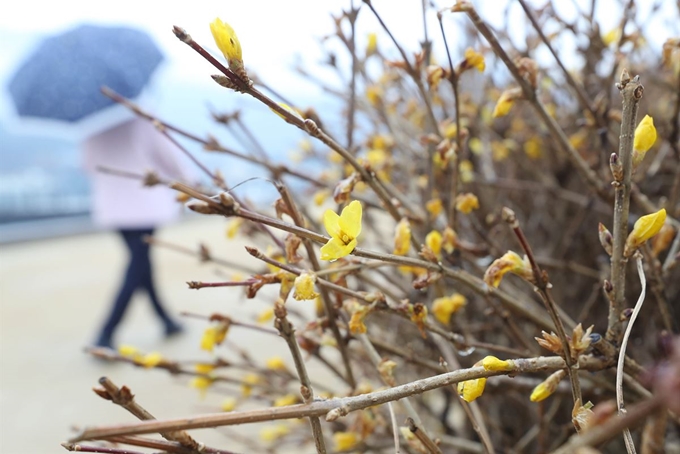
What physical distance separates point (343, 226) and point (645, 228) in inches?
8.9

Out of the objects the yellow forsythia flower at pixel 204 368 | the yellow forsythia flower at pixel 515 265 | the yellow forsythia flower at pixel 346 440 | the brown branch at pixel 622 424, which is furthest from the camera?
the yellow forsythia flower at pixel 204 368

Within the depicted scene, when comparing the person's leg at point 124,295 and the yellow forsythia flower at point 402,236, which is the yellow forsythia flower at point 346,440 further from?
the person's leg at point 124,295

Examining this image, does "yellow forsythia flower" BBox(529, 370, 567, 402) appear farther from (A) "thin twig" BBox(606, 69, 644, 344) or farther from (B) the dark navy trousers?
(B) the dark navy trousers

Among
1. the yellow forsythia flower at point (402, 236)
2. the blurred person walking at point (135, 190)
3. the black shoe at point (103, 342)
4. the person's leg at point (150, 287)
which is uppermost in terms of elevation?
the blurred person walking at point (135, 190)

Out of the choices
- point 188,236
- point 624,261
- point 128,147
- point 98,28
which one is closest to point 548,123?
point 624,261

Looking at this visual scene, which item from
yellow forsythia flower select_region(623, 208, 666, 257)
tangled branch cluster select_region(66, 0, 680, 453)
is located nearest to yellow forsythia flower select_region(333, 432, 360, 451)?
tangled branch cluster select_region(66, 0, 680, 453)

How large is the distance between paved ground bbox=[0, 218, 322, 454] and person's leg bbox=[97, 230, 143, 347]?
9 cm

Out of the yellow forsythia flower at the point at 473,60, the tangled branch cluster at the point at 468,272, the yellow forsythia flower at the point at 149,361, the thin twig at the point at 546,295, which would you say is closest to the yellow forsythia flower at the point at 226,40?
the tangled branch cluster at the point at 468,272

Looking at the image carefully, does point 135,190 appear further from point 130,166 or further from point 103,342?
point 103,342

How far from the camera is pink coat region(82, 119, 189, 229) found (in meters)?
2.22

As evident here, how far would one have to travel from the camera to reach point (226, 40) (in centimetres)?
40

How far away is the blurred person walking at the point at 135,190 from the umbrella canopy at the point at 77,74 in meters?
0.16

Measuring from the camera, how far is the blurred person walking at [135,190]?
87.0 inches

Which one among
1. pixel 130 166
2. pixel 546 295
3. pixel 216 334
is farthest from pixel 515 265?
pixel 130 166
